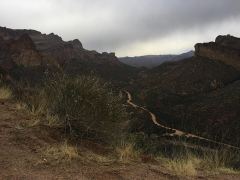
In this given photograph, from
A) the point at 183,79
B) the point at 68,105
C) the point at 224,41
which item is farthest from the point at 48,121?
the point at 224,41

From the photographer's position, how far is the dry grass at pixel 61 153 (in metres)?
7.48

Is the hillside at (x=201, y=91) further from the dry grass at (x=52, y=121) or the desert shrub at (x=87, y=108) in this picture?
the dry grass at (x=52, y=121)

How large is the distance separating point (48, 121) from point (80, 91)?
3.03ft

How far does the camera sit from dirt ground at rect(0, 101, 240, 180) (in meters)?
6.58

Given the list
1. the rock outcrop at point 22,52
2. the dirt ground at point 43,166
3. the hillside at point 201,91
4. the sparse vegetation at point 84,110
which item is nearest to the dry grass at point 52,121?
the sparse vegetation at point 84,110

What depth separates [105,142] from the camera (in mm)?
9648

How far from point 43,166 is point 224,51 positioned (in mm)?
92936

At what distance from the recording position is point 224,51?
317ft

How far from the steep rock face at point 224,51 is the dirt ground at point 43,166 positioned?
8836 cm

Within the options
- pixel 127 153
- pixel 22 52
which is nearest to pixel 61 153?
pixel 127 153

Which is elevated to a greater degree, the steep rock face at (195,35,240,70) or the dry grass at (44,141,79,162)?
the steep rock face at (195,35,240,70)

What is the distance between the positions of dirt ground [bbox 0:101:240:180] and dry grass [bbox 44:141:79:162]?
0.13m

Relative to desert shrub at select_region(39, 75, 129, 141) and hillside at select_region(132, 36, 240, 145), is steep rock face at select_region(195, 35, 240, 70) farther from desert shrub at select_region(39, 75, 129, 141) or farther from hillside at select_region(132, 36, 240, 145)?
desert shrub at select_region(39, 75, 129, 141)

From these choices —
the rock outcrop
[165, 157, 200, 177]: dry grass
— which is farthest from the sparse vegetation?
the rock outcrop
